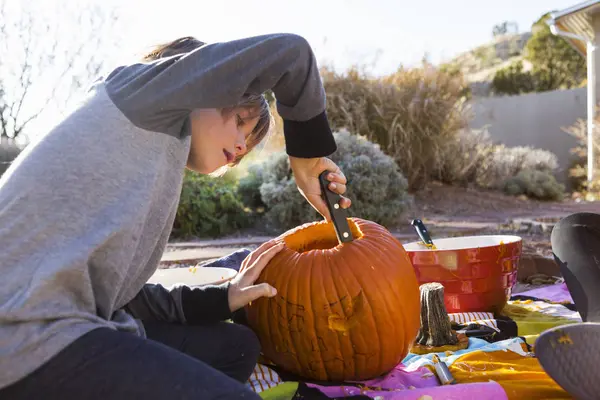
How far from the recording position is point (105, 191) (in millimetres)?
1287

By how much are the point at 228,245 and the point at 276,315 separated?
3.76m

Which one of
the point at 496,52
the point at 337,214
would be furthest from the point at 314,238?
the point at 496,52

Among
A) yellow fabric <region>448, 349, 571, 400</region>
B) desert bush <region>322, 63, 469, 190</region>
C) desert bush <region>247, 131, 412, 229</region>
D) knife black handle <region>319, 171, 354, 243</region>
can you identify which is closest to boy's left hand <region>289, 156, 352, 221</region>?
knife black handle <region>319, 171, 354, 243</region>

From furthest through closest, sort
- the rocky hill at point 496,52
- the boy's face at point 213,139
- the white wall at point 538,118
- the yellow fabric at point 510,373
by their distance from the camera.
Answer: the rocky hill at point 496,52
the white wall at point 538,118
the yellow fabric at point 510,373
the boy's face at point 213,139

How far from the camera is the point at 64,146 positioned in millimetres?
1303

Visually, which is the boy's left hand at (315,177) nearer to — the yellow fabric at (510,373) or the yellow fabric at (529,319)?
the yellow fabric at (510,373)

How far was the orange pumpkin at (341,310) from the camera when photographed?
1730 millimetres

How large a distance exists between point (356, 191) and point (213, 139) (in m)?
4.86

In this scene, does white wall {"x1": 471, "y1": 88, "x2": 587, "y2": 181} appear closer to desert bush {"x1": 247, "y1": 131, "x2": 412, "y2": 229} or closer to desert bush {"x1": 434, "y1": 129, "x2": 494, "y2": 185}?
desert bush {"x1": 434, "y1": 129, "x2": 494, "y2": 185}

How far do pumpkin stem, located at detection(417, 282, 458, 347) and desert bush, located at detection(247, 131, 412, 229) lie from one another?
13.2 feet

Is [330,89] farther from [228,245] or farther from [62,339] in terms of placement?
[62,339]

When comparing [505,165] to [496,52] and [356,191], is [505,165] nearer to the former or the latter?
[356,191]

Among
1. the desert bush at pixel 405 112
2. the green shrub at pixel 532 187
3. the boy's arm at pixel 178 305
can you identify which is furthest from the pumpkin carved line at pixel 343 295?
the green shrub at pixel 532 187

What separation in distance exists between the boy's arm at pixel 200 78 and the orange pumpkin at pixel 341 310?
0.56 metres
